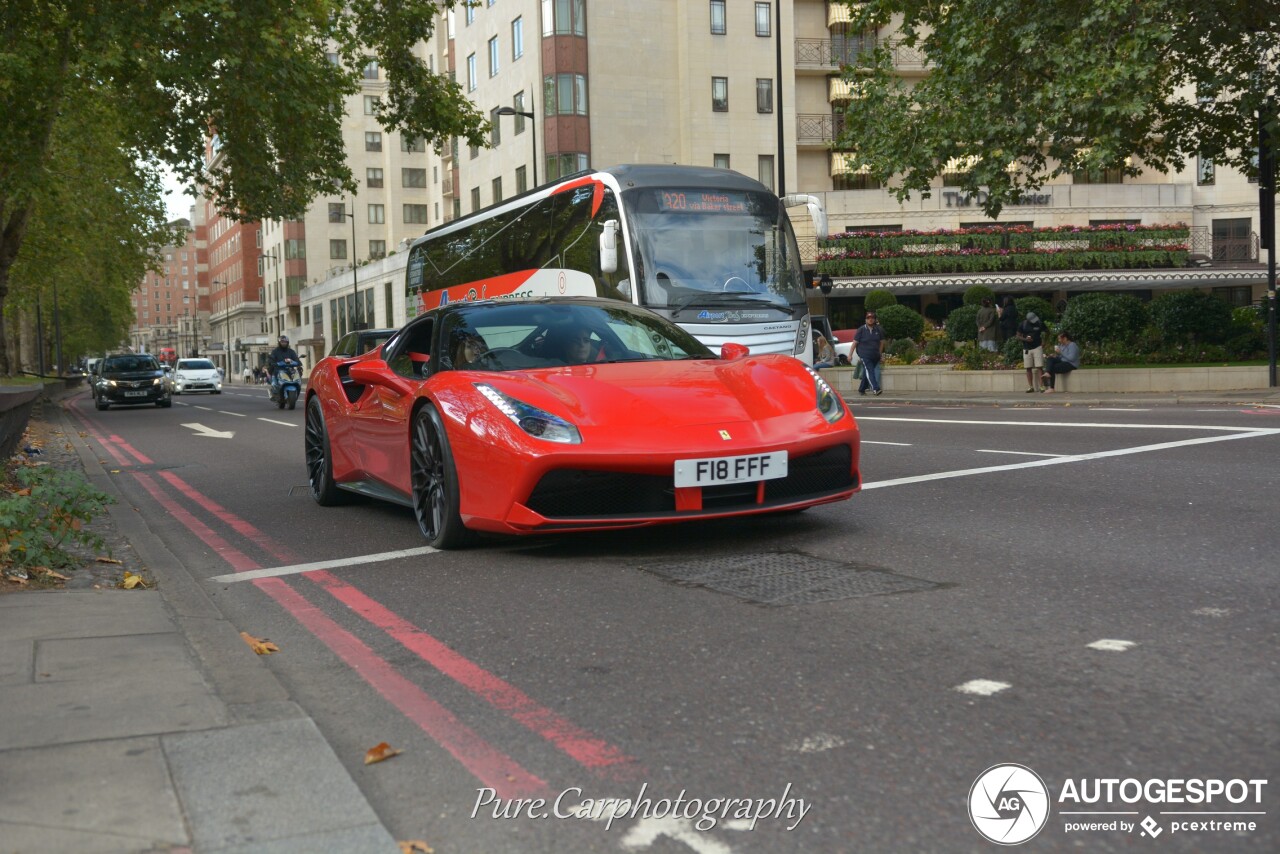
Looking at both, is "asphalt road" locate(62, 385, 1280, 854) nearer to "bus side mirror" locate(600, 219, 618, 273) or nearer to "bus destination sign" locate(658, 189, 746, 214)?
"bus side mirror" locate(600, 219, 618, 273)

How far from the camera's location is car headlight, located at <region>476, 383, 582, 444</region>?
222 inches

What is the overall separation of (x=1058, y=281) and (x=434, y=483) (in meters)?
46.0

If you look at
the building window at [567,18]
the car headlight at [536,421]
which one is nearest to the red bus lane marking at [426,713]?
the car headlight at [536,421]

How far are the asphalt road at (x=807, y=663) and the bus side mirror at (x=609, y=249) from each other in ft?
29.5

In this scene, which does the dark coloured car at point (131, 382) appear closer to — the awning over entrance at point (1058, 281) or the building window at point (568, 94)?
the building window at point (568, 94)

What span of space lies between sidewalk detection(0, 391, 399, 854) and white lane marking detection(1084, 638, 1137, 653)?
2.38 m

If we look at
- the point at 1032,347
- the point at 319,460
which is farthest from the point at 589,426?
the point at 1032,347

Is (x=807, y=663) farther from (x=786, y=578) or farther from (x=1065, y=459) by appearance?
(x=1065, y=459)

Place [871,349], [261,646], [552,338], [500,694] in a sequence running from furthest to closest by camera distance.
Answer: [871,349] < [552,338] < [261,646] < [500,694]

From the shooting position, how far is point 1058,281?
4831cm

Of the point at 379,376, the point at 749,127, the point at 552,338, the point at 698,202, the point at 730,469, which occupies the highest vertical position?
the point at 749,127

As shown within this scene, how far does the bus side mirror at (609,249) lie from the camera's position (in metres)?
16.4

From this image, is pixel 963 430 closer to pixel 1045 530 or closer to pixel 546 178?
pixel 1045 530

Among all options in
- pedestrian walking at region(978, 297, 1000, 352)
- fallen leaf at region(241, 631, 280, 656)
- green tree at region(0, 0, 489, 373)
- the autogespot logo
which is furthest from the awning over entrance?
the autogespot logo
